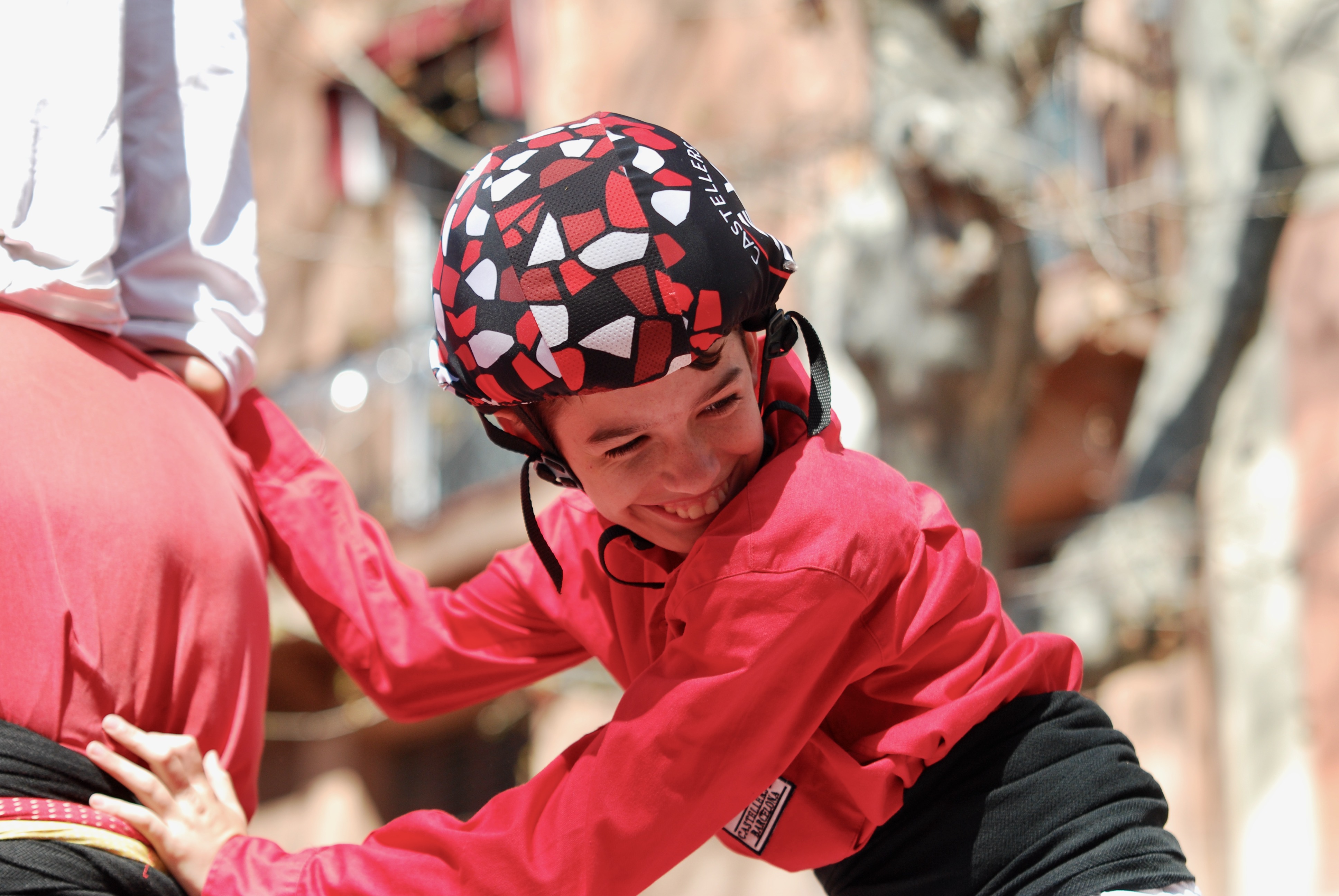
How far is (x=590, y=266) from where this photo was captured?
1365 millimetres

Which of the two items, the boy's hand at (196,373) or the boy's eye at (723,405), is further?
the boy's hand at (196,373)

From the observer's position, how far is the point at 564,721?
733 centimetres

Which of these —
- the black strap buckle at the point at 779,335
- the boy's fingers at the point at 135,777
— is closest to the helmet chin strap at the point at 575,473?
the black strap buckle at the point at 779,335

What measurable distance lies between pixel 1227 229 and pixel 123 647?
5.44 metres

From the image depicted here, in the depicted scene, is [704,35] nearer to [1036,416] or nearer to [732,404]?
[1036,416]

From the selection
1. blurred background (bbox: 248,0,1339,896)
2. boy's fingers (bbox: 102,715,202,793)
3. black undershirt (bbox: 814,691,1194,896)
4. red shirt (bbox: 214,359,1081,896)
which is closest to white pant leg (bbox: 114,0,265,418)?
boy's fingers (bbox: 102,715,202,793)

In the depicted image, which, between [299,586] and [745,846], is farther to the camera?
[299,586]

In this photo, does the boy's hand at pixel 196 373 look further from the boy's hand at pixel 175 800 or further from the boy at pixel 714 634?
the boy's hand at pixel 175 800

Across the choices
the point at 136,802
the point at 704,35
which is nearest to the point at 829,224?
the point at 704,35

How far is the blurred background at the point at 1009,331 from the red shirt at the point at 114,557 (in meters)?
3.46

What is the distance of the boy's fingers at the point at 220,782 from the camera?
4.92ft

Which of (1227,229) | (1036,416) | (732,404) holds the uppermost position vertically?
(1227,229)

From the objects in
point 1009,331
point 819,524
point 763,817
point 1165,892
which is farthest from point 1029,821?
point 1009,331

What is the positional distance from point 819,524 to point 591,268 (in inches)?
14.8
